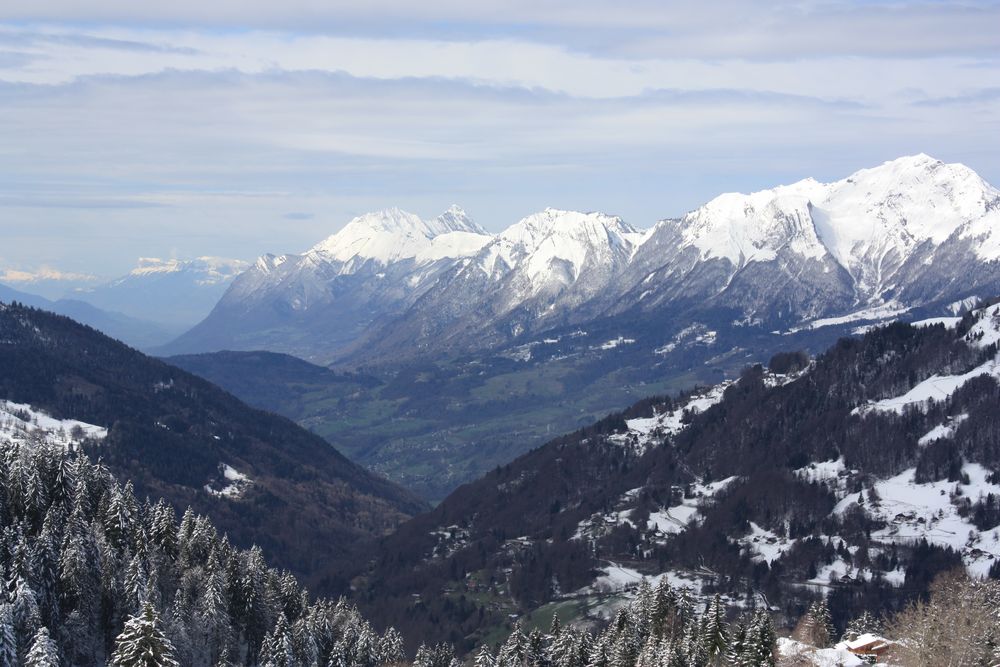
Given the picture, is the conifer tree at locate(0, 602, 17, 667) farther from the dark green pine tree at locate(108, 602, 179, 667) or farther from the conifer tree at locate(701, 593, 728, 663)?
the conifer tree at locate(701, 593, 728, 663)

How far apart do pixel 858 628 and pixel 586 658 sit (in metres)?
35.9

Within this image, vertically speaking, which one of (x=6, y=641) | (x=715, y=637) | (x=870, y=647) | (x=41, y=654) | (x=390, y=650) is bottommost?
(x=390, y=650)

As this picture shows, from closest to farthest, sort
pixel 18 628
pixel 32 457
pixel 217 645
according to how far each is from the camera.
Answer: pixel 18 628, pixel 217 645, pixel 32 457

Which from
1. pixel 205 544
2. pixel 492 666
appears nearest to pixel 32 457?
pixel 205 544

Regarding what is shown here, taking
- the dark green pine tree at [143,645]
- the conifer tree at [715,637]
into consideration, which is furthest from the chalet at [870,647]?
the dark green pine tree at [143,645]

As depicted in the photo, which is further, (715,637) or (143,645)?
(715,637)

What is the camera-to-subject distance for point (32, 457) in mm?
138500

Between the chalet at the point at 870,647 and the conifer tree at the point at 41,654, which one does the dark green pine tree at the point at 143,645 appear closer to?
the conifer tree at the point at 41,654

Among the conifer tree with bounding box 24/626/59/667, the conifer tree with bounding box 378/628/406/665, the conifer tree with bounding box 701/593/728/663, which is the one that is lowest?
the conifer tree with bounding box 378/628/406/665

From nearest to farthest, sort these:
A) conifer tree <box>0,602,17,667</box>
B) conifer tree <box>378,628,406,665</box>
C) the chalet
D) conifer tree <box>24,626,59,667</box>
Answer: conifer tree <box>24,626,59,667</box>, conifer tree <box>0,602,17,667</box>, the chalet, conifer tree <box>378,628,406,665</box>

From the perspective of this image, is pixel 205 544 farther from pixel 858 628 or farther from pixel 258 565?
pixel 858 628

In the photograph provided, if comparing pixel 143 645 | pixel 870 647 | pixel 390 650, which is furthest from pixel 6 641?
pixel 870 647

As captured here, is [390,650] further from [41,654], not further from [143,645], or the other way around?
[143,645]

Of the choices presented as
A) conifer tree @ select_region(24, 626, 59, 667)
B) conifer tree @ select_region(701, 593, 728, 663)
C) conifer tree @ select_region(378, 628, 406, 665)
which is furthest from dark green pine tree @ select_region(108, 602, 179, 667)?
conifer tree @ select_region(701, 593, 728, 663)
